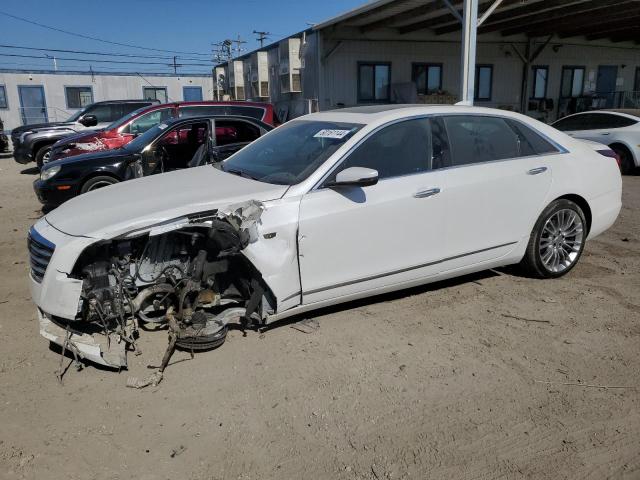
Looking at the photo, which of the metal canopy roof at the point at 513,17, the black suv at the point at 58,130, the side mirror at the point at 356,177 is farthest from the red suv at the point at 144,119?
the metal canopy roof at the point at 513,17

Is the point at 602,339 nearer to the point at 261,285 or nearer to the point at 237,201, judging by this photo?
the point at 261,285

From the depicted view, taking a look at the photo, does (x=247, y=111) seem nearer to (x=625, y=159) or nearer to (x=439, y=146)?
(x=439, y=146)

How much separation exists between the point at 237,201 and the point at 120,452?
166 cm

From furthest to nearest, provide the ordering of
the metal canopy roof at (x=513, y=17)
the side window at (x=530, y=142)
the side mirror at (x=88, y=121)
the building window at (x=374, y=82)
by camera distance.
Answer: the building window at (x=374, y=82)
the metal canopy roof at (x=513, y=17)
the side mirror at (x=88, y=121)
the side window at (x=530, y=142)

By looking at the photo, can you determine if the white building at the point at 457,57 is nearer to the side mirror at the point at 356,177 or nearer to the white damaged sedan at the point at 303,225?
the white damaged sedan at the point at 303,225

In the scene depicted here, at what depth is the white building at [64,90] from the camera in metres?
29.6

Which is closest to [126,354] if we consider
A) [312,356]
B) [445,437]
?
[312,356]

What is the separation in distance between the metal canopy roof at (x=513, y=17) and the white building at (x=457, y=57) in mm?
36

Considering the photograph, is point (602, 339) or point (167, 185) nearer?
point (602, 339)

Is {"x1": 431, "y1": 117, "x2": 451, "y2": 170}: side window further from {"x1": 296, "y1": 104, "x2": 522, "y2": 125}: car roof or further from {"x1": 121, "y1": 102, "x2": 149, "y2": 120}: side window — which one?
{"x1": 121, "y1": 102, "x2": 149, "y2": 120}: side window

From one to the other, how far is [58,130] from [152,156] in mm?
8015

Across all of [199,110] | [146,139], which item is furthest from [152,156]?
[199,110]

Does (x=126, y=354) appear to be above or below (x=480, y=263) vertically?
below

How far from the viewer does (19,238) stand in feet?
22.5
